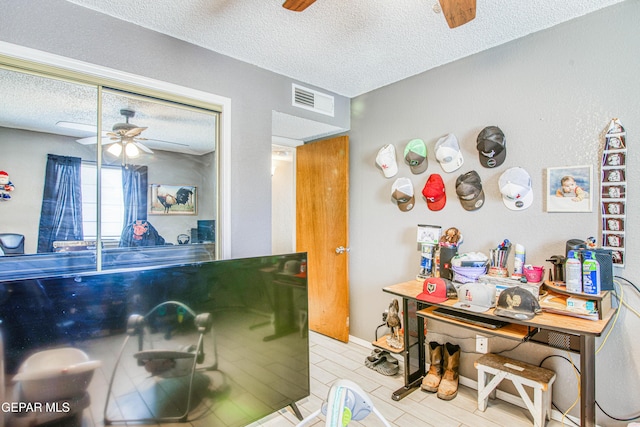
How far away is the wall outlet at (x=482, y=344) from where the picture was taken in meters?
2.16

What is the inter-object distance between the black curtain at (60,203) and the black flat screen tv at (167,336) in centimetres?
89

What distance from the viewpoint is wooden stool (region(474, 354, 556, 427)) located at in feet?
6.15

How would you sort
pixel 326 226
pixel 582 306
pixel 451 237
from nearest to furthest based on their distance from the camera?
1. pixel 582 306
2. pixel 451 237
3. pixel 326 226

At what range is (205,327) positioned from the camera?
4.64 ft

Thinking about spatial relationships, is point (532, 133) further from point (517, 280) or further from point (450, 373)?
point (450, 373)

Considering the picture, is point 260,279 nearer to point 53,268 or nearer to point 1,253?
point 53,268

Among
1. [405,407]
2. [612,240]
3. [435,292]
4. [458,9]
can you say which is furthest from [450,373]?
[458,9]

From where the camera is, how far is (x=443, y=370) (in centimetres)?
243

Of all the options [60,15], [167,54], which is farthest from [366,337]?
[60,15]

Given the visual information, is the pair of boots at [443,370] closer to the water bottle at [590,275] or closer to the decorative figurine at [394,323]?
the decorative figurine at [394,323]

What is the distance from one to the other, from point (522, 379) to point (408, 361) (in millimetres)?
707

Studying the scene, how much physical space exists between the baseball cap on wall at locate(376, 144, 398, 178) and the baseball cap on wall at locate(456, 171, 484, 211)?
622 mm

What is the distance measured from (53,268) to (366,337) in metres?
2.53

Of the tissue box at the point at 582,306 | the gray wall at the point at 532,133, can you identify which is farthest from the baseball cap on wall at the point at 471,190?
the tissue box at the point at 582,306
